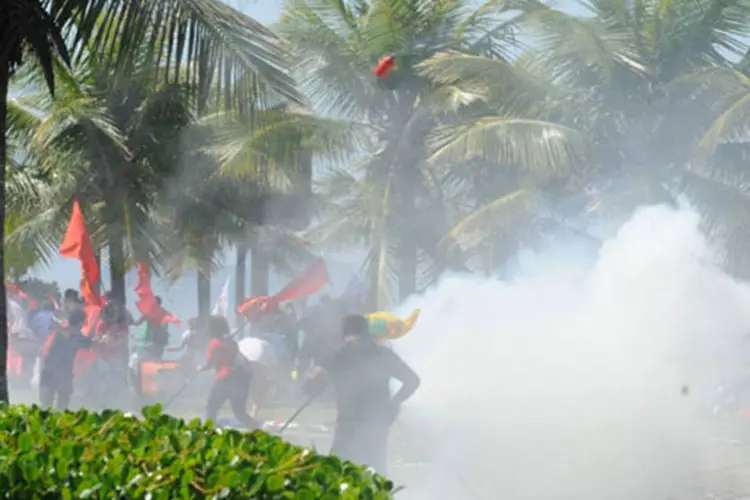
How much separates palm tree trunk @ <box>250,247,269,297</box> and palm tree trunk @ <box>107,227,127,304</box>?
3.18 metres

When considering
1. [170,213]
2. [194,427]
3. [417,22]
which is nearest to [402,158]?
[417,22]

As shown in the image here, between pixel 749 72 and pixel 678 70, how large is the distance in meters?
0.97

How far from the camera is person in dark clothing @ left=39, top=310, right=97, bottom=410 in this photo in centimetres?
1377

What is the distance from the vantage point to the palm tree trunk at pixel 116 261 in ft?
58.1

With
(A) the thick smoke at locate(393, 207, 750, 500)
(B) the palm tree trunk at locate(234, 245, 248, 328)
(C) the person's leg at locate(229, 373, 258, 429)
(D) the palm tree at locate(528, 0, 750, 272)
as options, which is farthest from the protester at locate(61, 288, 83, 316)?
(D) the palm tree at locate(528, 0, 750, 272)

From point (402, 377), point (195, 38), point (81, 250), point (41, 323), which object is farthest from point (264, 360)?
point (195, 38)

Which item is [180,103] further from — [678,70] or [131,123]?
[678,70]

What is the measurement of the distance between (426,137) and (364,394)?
1035 centimetres

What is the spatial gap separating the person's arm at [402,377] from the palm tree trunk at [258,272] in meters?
12.3

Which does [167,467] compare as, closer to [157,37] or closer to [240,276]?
[157,37]

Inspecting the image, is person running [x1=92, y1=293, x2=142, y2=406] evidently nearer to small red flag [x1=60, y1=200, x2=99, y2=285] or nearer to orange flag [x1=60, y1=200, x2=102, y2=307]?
orange flag [x1=60, y1=200, x2=102, y2=307]

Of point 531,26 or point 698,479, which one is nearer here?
point 698,479

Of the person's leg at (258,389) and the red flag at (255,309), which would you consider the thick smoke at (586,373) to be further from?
the red flag at (255,309)

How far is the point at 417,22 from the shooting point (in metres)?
18.8
